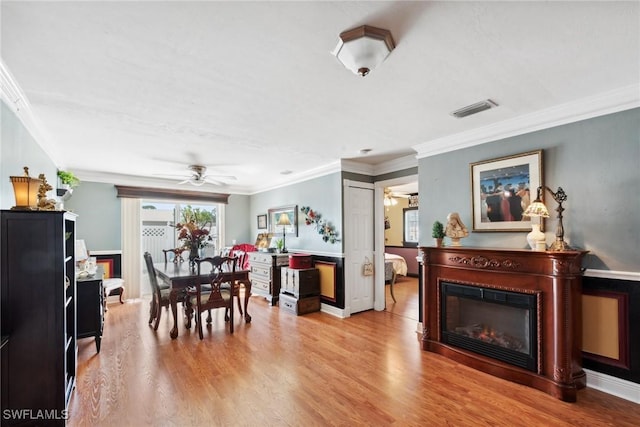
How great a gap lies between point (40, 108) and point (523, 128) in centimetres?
456

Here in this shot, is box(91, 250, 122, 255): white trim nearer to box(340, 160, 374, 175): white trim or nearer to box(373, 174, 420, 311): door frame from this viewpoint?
box(340, 160, 374, 175): white trim

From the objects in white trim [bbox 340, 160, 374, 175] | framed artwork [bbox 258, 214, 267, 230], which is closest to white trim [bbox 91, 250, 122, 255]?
framed artwork [bbox 258, 214, 267, 230]

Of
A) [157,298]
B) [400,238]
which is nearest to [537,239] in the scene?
[157,298]

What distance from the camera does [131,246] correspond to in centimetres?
586

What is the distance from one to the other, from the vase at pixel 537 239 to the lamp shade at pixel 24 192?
404cm

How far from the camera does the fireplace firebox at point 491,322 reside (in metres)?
2.65

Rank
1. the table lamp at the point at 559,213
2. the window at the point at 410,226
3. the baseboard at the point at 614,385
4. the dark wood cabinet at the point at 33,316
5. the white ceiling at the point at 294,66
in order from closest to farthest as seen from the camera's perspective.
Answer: the white ceiling at the point at 294,66
the dark wood cabinet at the point at 33,316
the baseboard at the point at 614,385
the table lamp at the point at 559,213
the window at the point at 410,226

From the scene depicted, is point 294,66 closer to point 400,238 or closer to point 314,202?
point 314,202

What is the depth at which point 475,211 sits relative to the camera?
3.33 meters

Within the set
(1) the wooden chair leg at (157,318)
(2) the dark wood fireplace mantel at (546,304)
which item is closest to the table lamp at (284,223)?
(1) the wooden chair leg at (157,318)

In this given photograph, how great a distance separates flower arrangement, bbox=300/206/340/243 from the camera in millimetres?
4859

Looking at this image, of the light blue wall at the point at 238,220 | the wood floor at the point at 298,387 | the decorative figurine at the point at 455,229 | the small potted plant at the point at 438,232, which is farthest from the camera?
the light blue wall at the point at 238,220

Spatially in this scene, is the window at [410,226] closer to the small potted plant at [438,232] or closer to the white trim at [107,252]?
the small potted plant at [438,232]

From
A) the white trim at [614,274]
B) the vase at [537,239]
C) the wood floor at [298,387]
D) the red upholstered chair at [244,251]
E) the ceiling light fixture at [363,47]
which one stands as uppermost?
the ceiling light fixture at [363,47]
